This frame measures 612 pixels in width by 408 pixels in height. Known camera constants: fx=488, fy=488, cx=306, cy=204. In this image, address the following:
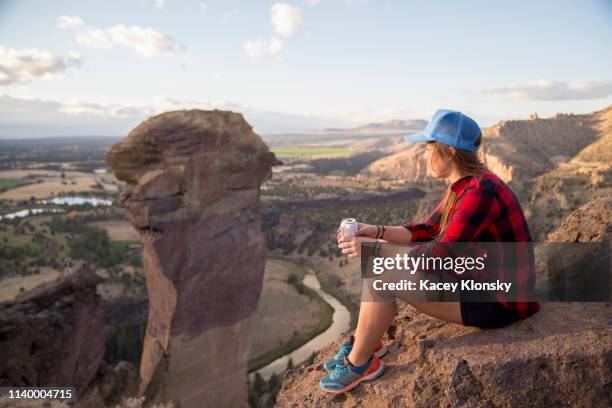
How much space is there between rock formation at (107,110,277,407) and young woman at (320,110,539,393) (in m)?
9.15

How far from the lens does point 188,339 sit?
510 inches

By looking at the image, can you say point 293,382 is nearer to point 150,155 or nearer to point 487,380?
point 487,380

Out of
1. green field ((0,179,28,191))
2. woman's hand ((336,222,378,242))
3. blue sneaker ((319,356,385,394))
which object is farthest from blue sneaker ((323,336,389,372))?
green field ((0,179,28,191))

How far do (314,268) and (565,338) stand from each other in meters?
28.5

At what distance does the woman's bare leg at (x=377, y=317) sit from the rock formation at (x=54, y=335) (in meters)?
10.1

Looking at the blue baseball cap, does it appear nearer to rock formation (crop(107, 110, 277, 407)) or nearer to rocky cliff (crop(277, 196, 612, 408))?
rocky cliff (crop(277, 196, 612, 408))

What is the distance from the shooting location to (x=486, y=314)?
3.77m

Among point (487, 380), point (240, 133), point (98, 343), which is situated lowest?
point (98, 343)

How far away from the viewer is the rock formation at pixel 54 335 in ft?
36.4

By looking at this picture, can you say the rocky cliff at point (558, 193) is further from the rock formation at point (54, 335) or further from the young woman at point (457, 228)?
the young woman at point (457, 228)

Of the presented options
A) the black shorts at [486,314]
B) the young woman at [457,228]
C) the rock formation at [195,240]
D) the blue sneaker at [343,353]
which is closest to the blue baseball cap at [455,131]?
the young woman at [457,228]

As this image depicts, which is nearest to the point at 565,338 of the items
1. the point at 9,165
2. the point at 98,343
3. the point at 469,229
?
the point at 469,229

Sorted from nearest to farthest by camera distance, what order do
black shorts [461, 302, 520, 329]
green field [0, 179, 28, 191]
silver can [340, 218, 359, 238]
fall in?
black shorts [461, 302, 520, 329]
silver can [340, 218, 359, 238]
green field [0, 179, 28, 191]

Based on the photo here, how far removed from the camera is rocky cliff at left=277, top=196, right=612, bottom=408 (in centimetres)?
341
